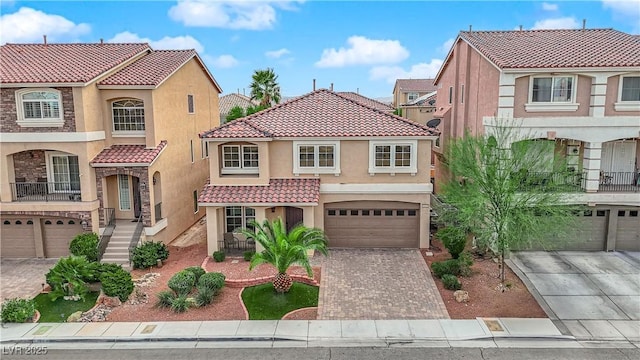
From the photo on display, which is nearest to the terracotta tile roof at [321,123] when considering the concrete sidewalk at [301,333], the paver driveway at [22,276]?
the concrete sidewalk at [301,333]

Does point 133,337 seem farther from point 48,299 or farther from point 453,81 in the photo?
point 453,81

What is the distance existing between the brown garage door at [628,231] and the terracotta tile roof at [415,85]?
44.9 meters

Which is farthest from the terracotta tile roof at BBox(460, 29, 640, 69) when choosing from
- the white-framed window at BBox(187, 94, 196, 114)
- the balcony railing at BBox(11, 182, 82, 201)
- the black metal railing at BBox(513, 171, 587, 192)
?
the balcony railing at BBox(11, 182, 82, 201)

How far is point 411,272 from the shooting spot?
18.7 meters

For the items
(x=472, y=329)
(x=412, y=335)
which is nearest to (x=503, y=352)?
(x=472, y=329)

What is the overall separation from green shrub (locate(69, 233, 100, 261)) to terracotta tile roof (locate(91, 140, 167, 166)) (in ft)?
11.2

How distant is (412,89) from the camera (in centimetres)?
6438

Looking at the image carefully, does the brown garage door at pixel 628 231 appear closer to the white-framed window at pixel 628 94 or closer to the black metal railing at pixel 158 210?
the white-framed window at pixel 628 94

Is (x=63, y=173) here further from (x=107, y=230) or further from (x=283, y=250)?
(x=283, y=250)

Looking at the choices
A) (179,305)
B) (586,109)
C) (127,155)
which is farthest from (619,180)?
(127,155)

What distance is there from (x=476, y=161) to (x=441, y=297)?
5130 mm

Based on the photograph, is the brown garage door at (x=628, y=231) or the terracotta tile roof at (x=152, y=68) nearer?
the brown garage door at (x=628, y=231)

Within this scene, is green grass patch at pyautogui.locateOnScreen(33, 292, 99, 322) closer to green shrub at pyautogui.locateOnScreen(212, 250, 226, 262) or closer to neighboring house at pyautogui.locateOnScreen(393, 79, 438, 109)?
green shrub at pyautogui.locateOnScreen(212, 250, 226, 262)

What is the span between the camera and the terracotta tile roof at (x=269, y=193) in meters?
20.0
